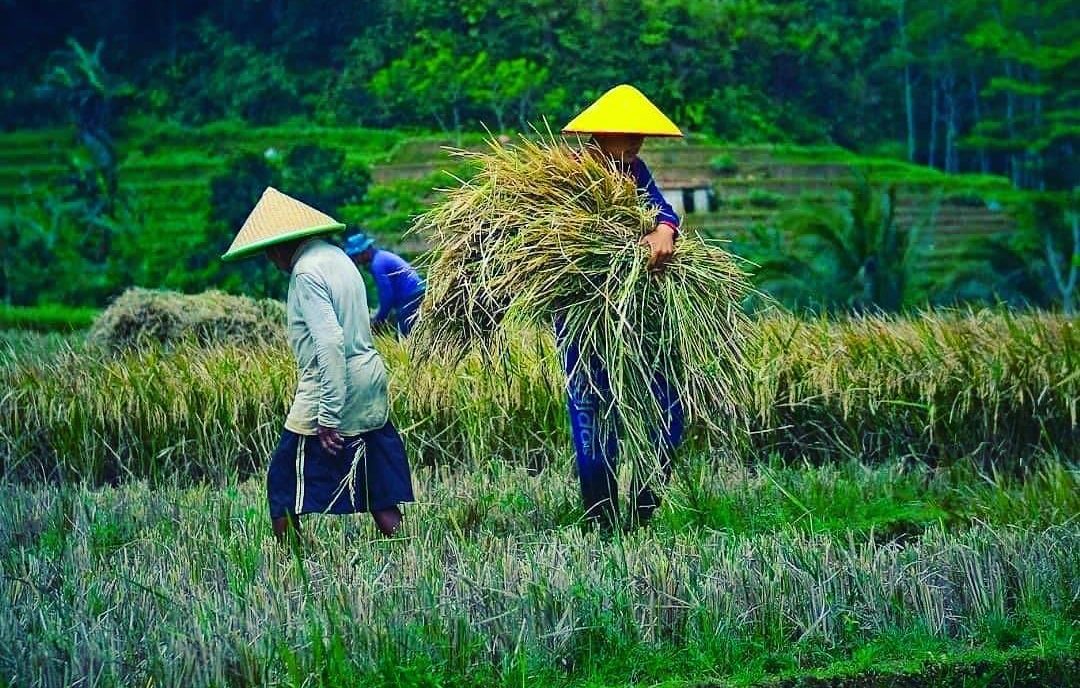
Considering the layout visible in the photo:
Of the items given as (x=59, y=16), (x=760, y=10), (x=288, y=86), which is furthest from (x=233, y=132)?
(x=760, y=10)

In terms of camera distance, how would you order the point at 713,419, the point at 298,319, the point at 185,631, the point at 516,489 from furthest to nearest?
the point at 516,489 < the point at 713,419 < the point at 298,319 < the point at 185,631

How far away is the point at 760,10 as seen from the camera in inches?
535

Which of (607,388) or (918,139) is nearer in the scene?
(607,388)

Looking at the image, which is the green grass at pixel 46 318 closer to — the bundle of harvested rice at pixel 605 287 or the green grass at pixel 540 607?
the green grass at pixel 540 607

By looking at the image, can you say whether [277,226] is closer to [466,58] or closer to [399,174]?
[399,174]

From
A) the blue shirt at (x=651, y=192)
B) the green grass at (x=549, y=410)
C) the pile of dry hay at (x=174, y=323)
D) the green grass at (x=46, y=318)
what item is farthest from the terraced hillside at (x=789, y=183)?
the blue shirt at (x=651, y=192)

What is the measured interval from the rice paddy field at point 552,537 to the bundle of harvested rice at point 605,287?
241 millimetres

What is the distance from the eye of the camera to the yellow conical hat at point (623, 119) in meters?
4.95

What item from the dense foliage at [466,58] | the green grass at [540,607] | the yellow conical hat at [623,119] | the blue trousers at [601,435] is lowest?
the green grass at [540,607]

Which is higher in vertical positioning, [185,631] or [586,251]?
[586,251]

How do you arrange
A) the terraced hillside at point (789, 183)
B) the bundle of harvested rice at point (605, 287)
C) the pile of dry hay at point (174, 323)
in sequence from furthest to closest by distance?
the terraced hillside at point (789, 183)
the pile of dry hay at point (174, 323)
the bundle of harvested rice at point (605, 287)

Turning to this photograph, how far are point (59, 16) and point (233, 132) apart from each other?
1.77 meters

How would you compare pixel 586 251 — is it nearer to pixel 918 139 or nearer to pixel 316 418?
pixel 316 418

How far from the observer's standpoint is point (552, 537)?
460cm
